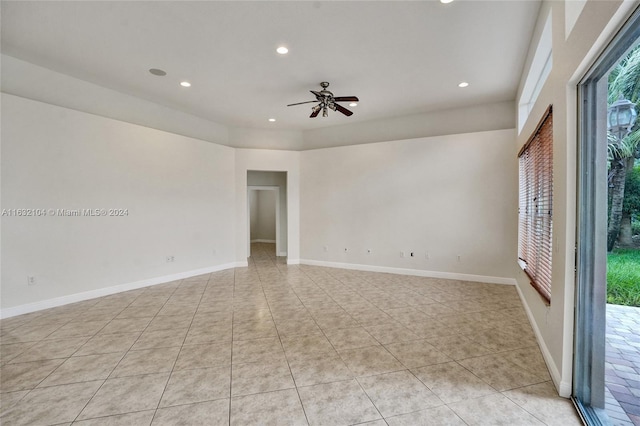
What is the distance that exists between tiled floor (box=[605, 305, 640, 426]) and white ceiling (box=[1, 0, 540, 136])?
298 centimetres

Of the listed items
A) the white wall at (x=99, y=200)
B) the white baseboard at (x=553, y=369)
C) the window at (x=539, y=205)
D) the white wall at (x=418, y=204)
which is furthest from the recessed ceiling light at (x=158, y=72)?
the white baseboard at (x=553, y=369)

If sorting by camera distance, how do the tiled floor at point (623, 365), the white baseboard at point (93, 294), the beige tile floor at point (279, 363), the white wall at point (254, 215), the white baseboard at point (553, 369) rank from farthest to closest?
1. the white wall at point (254, 215)
2. the white baseboard at point (93, 294)
3. the white baseboard at point (553, 369)
4. the beige tile floor at point (279, 363)
5. the tiled floor at point (623, 365)

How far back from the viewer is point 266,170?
7406mm

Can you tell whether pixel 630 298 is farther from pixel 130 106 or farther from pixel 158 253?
pixel 130 106

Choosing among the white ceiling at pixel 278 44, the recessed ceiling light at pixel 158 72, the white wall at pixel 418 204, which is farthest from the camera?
the white wall at pixel 418 204

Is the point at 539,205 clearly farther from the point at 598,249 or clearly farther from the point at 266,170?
the point at 266,170

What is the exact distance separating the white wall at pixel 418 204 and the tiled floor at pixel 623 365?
402 centimetres

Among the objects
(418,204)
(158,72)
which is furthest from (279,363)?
(418,204)

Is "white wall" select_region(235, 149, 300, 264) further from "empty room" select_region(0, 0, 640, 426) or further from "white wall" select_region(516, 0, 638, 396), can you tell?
"white wall" select_region(516, 0, 638, 396)

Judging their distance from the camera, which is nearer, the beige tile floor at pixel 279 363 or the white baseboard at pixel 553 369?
the beige tile floor at pixel 279 363

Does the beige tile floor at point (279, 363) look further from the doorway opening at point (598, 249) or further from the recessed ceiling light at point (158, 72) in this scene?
the recessed ceiling light at point (158, 72)

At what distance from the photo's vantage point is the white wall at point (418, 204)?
5562mm

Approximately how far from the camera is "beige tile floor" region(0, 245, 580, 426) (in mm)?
2062

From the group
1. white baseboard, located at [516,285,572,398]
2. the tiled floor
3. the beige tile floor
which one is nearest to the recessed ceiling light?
the beige tile floor
